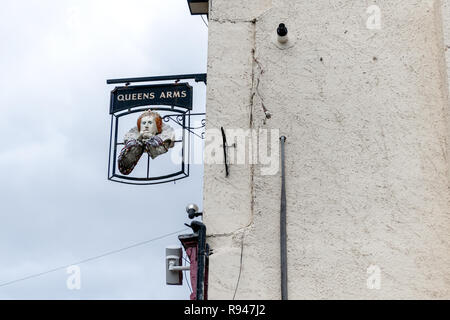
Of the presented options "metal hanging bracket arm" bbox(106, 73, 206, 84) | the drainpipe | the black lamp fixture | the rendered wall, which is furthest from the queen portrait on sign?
the black lamp fixture

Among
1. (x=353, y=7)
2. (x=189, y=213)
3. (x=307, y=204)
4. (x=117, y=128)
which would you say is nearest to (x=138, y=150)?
(x=117, y=128)

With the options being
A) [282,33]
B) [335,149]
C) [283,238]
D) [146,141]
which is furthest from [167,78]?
[283,238]

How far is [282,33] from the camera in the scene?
24.9ft

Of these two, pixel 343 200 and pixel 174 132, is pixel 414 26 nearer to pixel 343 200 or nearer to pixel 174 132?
pixel 343 200

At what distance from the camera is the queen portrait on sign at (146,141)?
8094 millimetres

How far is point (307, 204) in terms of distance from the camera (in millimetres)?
6969

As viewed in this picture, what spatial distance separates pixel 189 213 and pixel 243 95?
1.40 meters

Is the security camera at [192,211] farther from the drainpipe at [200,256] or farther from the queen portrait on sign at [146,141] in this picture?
the queen portrait on sign at [146,141]

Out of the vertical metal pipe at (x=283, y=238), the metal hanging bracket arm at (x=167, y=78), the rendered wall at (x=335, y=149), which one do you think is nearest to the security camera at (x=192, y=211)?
the rendered wall at (x=335, y=149)

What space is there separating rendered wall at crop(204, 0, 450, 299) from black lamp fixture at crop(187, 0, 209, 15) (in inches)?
40.7

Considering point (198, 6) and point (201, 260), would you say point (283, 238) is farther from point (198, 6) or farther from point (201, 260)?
point (198, 6)

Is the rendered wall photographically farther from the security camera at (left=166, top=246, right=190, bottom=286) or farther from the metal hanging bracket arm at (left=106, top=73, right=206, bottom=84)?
the security camera at (left=166, top=246, right=190, bottom=286)

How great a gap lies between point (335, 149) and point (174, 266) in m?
3.18
